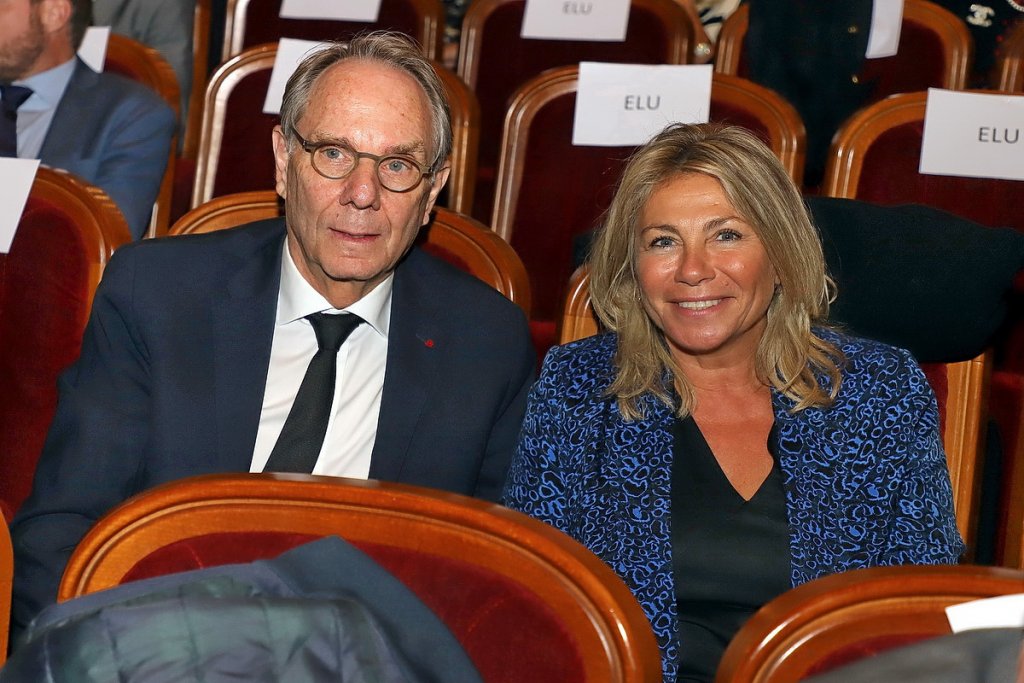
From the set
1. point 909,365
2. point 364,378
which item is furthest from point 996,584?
point 364,378

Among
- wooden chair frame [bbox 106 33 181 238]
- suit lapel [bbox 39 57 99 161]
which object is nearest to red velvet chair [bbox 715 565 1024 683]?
wooden chair frame [bbox 106 33 181 238]

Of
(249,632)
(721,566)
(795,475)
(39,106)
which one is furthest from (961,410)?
(39,106)

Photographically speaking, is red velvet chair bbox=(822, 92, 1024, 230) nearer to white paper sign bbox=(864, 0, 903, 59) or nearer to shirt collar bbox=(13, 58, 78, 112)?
white paper sign bbox=(864, 0, 903, 59)

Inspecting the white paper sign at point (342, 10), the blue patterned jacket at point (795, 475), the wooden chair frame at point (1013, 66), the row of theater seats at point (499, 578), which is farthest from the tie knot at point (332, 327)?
the wooden chair frame at point (1013, 66)

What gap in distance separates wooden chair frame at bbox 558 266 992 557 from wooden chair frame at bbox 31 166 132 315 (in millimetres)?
660

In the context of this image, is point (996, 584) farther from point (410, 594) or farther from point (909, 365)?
point (909, 365)

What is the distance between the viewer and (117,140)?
2.50 meters

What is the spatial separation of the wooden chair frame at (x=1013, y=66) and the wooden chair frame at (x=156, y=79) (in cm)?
186

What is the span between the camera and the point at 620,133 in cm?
236

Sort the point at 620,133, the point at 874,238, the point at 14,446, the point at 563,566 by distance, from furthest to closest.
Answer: the point at 620,133, the point at 14,446, the point at 874,238, the point at 563,566

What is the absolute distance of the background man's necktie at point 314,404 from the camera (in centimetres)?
156

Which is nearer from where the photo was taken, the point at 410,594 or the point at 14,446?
the point at 410,594

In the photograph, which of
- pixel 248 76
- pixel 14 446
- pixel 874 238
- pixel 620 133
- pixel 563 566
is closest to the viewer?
pixel 563 566

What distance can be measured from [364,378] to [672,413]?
0.42 meters
